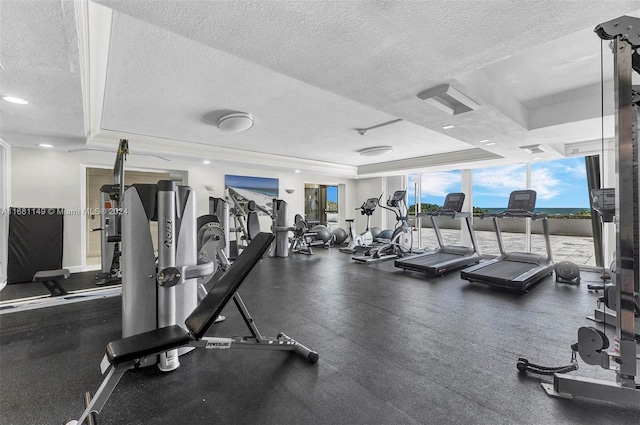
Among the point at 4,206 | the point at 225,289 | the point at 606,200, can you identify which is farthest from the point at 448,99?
the point at 4,206

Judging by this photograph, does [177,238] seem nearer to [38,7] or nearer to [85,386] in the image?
[85,386]

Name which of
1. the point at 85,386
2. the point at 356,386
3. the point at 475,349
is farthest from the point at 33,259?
the point at 475,349

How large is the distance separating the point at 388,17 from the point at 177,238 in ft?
7.06

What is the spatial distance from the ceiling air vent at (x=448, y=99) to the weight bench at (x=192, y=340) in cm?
208

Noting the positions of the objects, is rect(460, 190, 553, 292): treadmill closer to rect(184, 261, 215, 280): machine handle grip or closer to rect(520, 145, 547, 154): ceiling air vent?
rect(520, 145, 547, 154): ceiling air vent

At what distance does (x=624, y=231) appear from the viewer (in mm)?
1608

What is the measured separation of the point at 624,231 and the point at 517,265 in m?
3.85

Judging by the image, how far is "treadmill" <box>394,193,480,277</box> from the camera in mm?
5039

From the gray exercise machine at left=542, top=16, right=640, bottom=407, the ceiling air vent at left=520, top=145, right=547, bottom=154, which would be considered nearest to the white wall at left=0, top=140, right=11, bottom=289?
the gray exercise machine at left=542, top=16, right=640, bottom=407

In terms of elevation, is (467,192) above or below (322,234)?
above

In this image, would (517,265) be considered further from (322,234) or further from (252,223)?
(252,223)

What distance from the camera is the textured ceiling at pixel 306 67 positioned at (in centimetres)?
161

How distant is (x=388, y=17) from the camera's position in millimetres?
1655

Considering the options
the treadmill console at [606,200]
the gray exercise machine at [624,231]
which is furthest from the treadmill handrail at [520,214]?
the gray exercise machine at [624,231]
